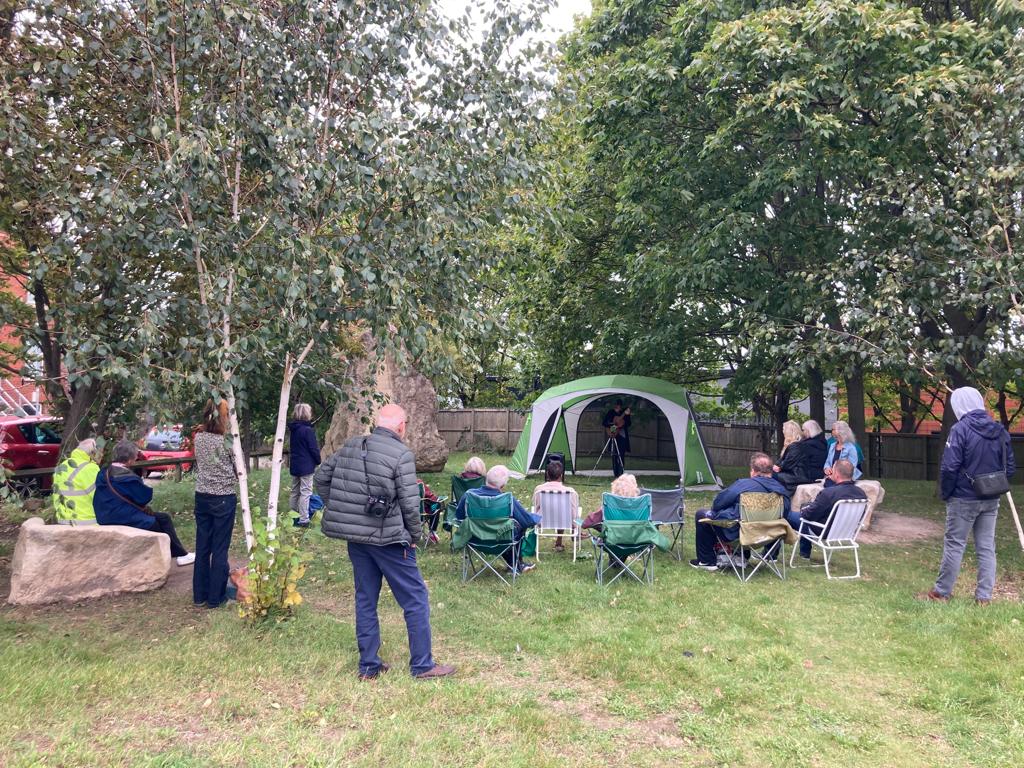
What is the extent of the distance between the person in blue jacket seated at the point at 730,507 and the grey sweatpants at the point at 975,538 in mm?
1367

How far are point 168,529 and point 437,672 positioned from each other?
3.74 metres

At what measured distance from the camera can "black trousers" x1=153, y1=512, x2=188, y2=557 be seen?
22.6 feet

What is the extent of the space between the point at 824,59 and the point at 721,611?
644cm

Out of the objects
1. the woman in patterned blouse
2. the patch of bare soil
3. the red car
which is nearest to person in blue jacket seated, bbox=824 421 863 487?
the patch of bare soil

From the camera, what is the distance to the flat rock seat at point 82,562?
5.77 metres

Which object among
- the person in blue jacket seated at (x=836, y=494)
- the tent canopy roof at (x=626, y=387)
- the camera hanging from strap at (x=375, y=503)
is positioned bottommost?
the person in blue jacket seated at (x=836, y=494)

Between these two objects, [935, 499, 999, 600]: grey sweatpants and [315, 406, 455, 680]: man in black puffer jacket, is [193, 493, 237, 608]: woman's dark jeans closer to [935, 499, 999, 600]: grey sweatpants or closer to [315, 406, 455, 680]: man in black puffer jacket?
[315, 406, 455, 680]: man in black puffer jacket

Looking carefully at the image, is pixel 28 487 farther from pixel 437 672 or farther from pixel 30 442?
pixel 437 672

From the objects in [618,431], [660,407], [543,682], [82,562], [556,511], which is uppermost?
[660,407]

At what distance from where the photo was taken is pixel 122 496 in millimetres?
6562

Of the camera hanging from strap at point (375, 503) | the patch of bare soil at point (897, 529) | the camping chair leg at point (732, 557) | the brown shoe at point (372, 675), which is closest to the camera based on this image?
the camera hanging from strap at point (375, 503)

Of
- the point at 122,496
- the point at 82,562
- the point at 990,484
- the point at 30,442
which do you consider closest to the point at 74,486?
the point at 122,496

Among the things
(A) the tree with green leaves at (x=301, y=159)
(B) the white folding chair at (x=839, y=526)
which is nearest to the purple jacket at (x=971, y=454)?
(B) the white folding chair at (x=839, y=526)

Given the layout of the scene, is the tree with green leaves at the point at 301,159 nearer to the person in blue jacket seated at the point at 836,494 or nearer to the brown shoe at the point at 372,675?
the brown shoe at the point at 372,675
